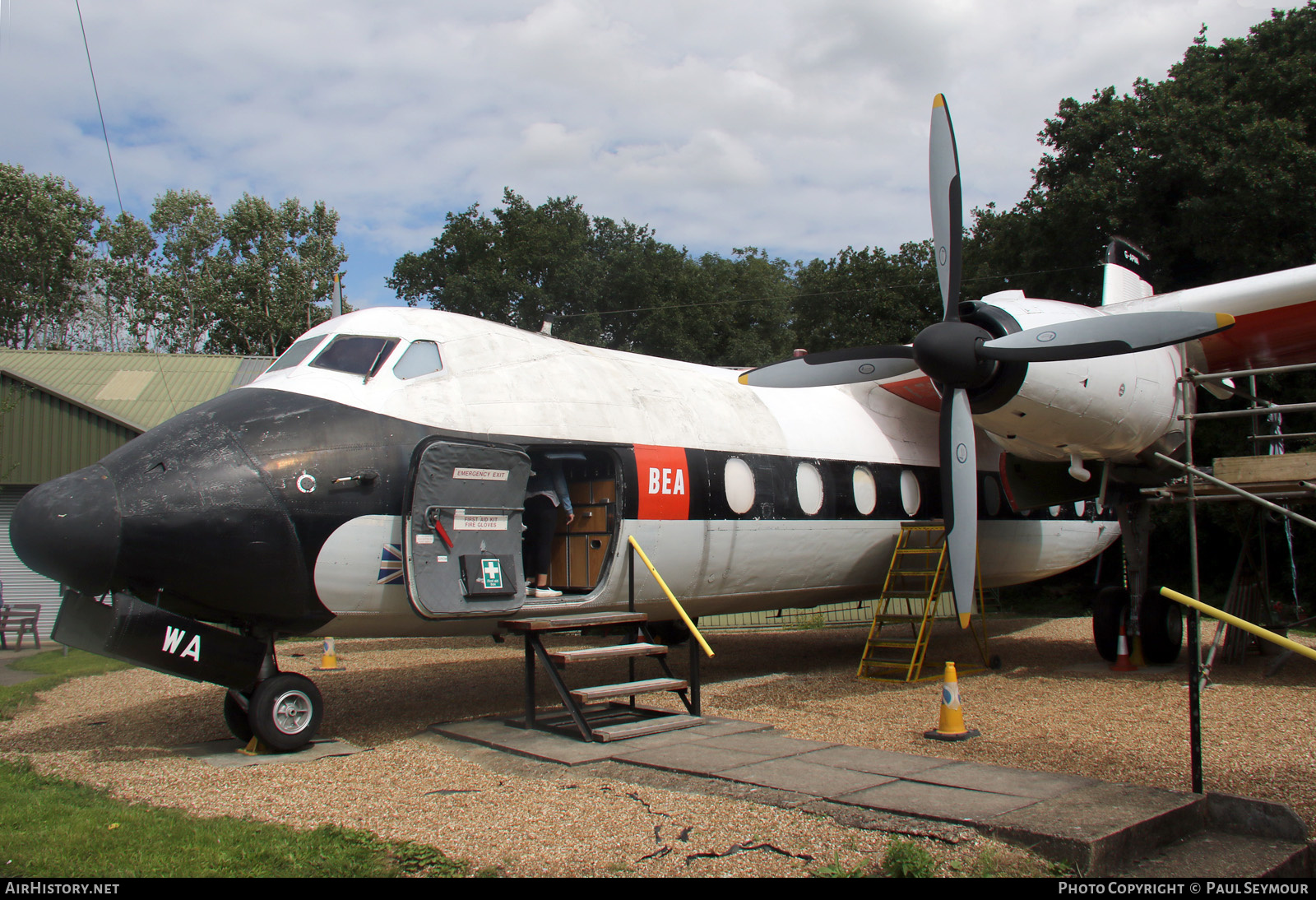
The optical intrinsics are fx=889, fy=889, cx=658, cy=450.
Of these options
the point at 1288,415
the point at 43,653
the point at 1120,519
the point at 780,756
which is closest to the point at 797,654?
the point at 1120,519

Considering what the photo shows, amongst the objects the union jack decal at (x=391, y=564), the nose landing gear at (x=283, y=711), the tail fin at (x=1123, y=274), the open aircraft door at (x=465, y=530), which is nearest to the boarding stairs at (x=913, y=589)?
the tail fin at (x=1123, y=274)

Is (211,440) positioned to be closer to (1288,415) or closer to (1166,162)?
(1166,162)

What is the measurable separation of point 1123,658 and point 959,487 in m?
4.83

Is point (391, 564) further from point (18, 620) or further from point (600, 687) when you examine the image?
point (18, 620)

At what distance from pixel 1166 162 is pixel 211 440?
79.0 ft

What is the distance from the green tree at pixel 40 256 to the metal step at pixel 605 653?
46.2m

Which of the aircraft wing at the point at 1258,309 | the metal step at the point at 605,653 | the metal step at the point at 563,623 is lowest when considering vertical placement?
the metal step at the point at 605,653

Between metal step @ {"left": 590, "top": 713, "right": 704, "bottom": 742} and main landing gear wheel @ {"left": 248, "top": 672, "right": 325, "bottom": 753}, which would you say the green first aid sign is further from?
main landing gear wheel @ {"left": 248, "top": 672, "right": 325, "bottom": 753}

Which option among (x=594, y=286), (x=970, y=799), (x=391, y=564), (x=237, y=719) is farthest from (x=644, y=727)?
(x=594, y=286)

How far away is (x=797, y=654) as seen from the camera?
15.2m

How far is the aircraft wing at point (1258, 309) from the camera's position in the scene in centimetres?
937

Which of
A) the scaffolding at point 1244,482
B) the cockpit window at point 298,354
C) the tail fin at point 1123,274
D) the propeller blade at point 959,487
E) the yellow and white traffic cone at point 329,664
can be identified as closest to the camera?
the cockpit window at point 298,354

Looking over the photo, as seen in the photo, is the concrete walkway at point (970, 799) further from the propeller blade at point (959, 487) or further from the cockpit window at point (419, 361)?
the cockpit window at point (419, 361)

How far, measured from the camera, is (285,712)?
24.9 feet
